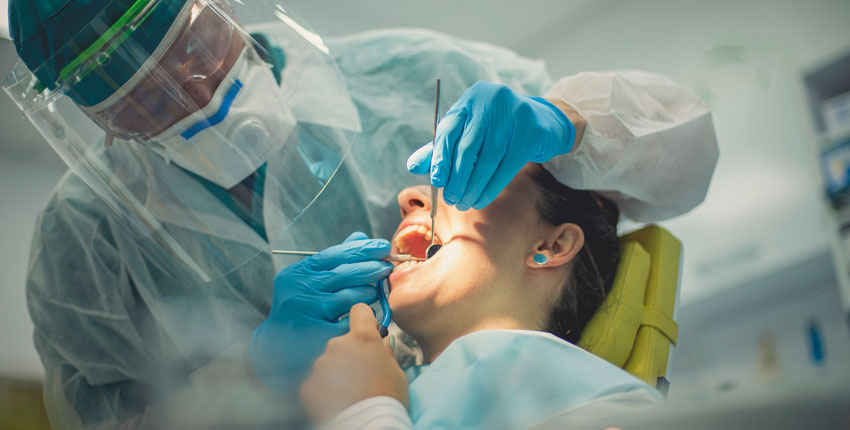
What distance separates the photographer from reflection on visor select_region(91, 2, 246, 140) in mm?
1164

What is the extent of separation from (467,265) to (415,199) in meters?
0.24

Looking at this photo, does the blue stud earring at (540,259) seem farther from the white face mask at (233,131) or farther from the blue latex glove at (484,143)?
the white face mask at (233,131)

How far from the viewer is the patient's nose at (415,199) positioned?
1.40 meters

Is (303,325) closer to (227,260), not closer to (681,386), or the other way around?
(227,260)

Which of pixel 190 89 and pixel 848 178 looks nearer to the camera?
pixel 190 89

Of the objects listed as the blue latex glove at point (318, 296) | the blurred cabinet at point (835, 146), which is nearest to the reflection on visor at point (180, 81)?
the blue latex glove at point (318, 296)

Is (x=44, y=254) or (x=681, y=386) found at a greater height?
(x=44, y=254)

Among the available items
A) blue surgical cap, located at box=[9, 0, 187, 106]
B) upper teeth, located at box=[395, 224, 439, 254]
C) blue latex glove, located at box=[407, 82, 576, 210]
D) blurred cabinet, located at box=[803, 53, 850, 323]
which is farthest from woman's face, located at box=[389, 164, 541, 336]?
blurred cabinet, located at box=[803, 53, 850, 323]

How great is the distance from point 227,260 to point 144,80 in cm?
40

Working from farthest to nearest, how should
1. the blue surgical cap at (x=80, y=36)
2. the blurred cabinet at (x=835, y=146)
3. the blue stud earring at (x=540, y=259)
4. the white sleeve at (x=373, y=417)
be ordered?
the blurred cabinet at (x=835, y=146), the blue stud earring at (x=540, y=259), the blue surgical cap at (x=80, y=36), the white sleeve at (x=373, y=417)

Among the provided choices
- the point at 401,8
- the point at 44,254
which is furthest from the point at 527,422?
the point at 401,8

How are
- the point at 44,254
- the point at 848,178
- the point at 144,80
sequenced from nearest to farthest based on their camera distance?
the point at 144,80, the point at 44,254, the point at 848,178

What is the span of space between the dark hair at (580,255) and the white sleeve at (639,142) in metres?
0.04

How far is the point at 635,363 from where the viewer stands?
4.19 feet
